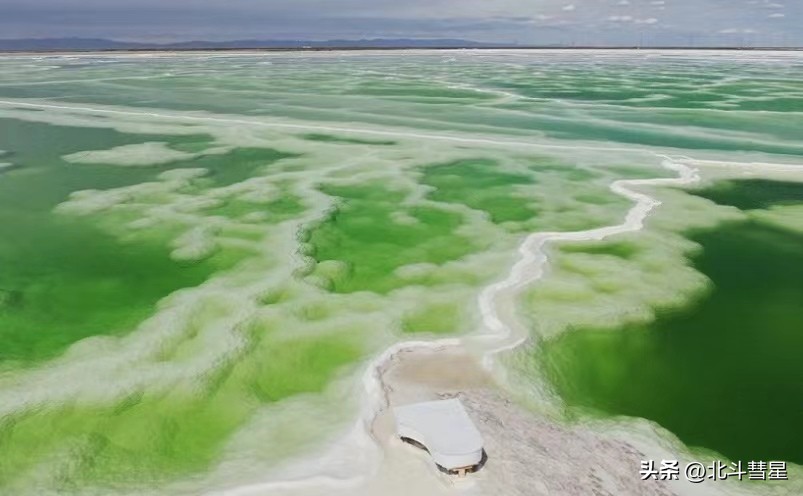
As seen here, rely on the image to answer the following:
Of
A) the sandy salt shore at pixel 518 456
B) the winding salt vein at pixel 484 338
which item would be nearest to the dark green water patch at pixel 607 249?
the winding salt vein at pixel 484 338

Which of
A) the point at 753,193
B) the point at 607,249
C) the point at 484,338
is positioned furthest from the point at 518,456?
the point at 753,193

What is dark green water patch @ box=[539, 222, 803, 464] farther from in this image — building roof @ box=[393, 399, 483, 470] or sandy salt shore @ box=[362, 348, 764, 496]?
building roof @ box=[393, 399, 483, 470]

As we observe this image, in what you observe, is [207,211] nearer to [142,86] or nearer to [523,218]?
[523,218]

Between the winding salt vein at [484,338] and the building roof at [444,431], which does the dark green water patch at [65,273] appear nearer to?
the winding salt vein at [484,338]

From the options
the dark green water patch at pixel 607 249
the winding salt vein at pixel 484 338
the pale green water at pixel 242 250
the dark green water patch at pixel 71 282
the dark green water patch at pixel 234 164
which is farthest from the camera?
the dark green water patch at pixel 234 164

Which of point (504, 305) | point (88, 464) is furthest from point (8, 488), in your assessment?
point (504, 305)
